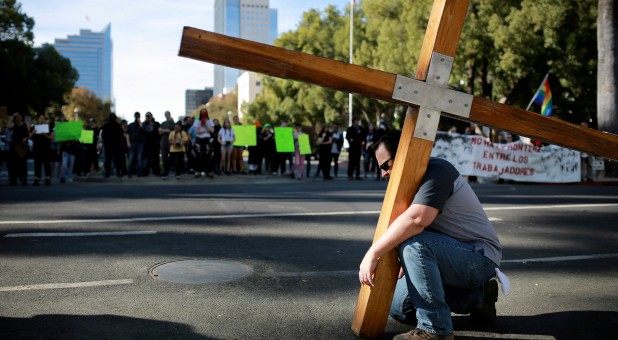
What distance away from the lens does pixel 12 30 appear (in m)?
53.1

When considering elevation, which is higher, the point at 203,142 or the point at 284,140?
the point at 284,140

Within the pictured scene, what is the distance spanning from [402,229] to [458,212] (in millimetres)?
516

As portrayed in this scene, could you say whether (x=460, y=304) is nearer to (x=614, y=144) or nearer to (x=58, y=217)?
(x=614, y=144)

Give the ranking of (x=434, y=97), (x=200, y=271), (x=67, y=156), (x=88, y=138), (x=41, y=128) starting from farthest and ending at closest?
1. (x=88, y=138)
2. (x=67, y=156)
3. (x=41, y=128)
4. (x=200, y=271)
5. (x=434, y=97)

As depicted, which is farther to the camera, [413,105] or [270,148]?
[270,148]

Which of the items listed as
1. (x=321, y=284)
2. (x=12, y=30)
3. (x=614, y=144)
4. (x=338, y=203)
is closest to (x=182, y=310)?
(x=321, y=284)

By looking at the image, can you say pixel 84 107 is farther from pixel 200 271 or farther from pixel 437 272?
pixel 437 272

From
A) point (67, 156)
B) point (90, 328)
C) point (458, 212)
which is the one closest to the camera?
point (458, 212)

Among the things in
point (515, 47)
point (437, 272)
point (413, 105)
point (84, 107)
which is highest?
point (84, 107)

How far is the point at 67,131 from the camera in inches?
659

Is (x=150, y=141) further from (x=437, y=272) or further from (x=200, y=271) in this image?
(x=437, y=272)

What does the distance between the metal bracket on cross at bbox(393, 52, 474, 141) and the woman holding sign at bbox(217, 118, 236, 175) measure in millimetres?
15259

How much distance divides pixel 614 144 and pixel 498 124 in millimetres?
811

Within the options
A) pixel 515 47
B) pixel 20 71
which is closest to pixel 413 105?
pixel 515 47
